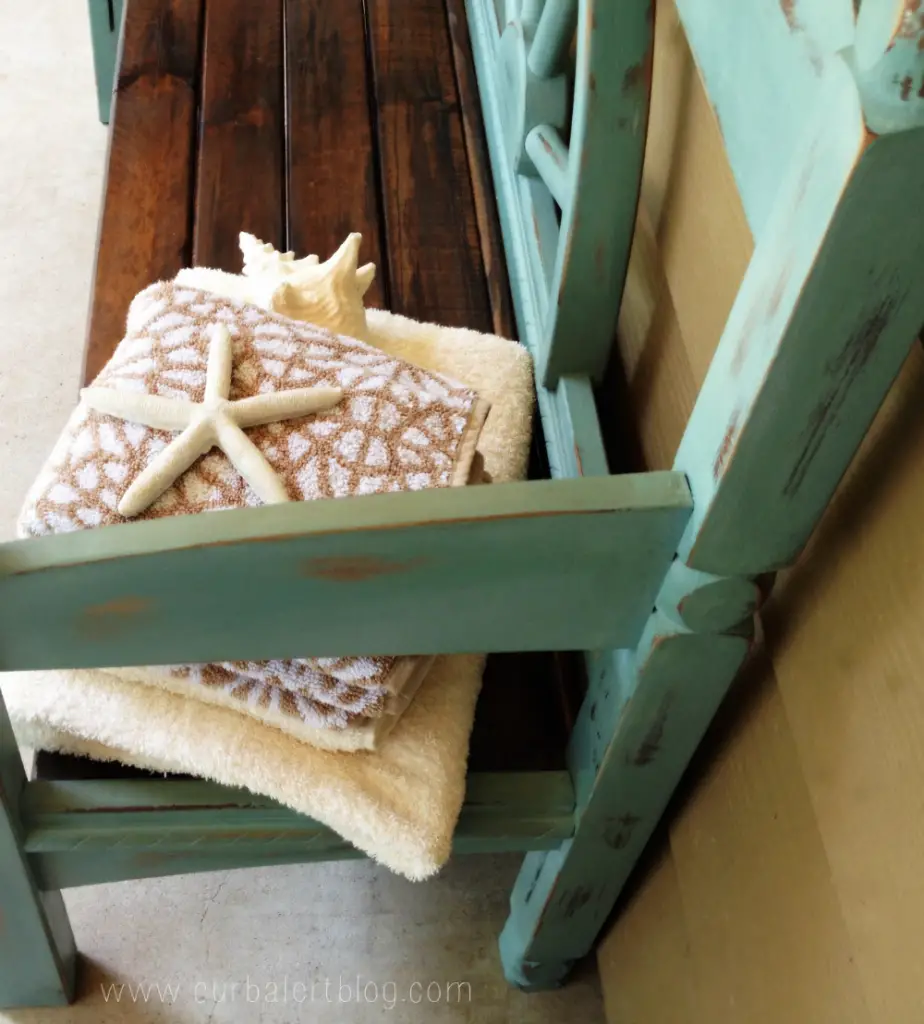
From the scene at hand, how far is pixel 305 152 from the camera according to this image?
113cm

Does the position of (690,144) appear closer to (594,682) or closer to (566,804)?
(594,682)

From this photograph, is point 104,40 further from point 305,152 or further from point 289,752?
point 289,752

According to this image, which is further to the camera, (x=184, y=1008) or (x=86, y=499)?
(x=184, y=1008)

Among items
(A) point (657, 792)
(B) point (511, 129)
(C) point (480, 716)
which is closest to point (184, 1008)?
(C) point (480, 716)

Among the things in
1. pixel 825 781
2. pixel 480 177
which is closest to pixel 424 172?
pixel 480 177

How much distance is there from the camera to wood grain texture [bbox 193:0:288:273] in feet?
3.48

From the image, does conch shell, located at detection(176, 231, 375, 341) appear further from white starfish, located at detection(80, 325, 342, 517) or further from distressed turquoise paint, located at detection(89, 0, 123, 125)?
distressed turquoise paint, located at detection(89, 0, 123, 125)

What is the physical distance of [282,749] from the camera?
0.72 meters

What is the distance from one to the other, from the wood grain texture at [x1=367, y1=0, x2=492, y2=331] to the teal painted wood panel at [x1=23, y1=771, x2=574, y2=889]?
49 cm

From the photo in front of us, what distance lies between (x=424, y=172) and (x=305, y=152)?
0.14 meters

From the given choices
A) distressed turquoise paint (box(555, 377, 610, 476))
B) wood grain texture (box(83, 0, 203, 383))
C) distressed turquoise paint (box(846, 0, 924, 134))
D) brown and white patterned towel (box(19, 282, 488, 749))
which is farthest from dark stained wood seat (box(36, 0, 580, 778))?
distressed turquoise paint (box(846, 0, 924, 134))

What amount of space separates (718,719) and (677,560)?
248 mm

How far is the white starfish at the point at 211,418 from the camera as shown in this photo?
2.15ft

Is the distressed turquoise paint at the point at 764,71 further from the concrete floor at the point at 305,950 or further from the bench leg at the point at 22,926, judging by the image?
the concrete floor at the point at 305,950
